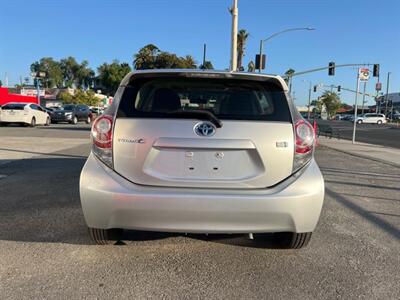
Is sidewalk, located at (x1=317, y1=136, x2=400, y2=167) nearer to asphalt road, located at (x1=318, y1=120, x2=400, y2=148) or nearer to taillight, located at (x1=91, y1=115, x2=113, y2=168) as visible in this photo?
asphalt road, located at (x1=318, y1=120, x2=400, y2=148)

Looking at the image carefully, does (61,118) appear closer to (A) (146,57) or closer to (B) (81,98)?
(A) (146,57)

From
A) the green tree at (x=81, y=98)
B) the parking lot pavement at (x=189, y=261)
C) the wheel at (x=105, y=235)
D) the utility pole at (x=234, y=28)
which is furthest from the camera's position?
the green tree at (x=81, y=98)

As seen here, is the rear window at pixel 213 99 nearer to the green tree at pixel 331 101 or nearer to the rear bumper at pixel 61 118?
the rear bumper at pixel 61 118

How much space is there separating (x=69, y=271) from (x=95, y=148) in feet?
3.46

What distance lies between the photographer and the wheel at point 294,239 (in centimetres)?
414

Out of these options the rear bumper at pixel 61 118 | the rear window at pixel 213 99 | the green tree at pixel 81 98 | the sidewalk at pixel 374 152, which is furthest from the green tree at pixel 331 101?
the rear window at pixel 213 99

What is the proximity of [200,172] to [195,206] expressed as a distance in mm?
284

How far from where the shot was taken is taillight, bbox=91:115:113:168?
3.73m

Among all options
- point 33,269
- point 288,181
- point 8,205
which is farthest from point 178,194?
point 8,205

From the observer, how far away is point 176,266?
156 inches

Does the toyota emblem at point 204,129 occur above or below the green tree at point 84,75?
below

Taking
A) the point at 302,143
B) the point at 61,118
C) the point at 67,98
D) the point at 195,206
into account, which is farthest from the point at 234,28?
the point at 67,98

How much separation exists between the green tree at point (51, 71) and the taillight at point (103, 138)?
130964 millimetres

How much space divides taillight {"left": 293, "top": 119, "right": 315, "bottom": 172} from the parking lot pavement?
0.96 metres
